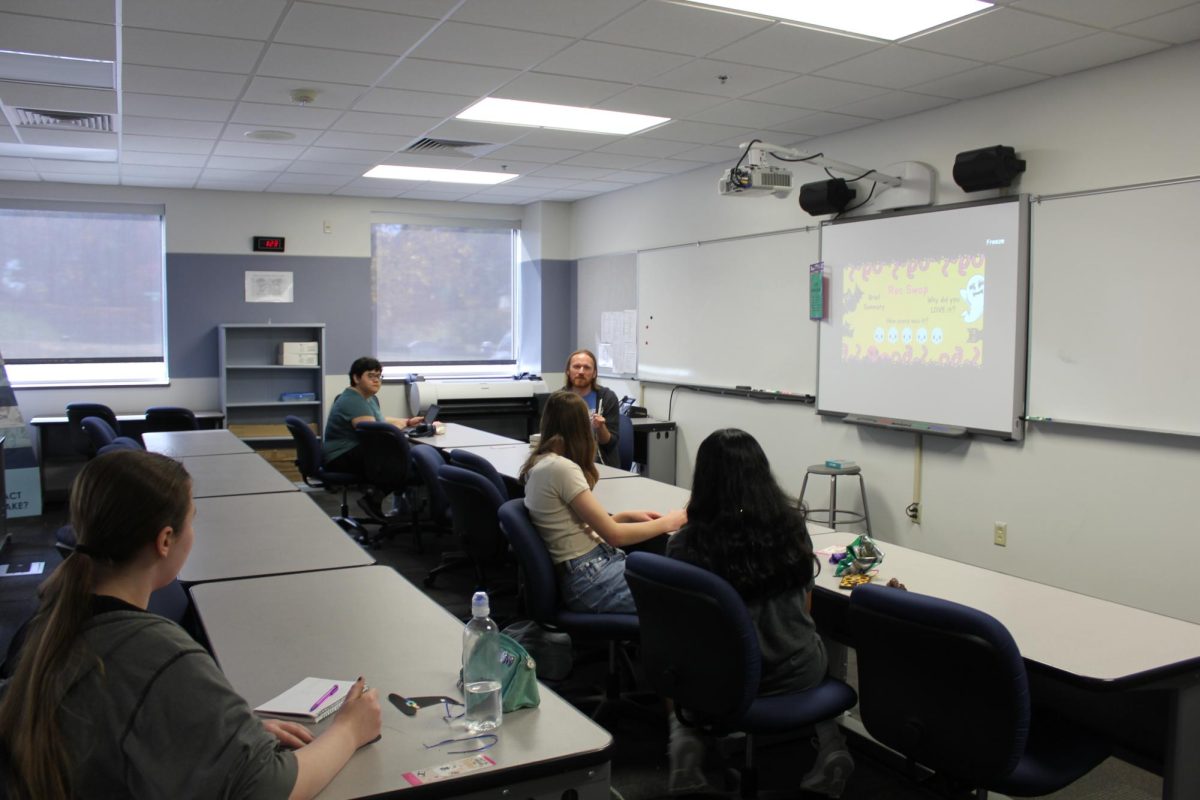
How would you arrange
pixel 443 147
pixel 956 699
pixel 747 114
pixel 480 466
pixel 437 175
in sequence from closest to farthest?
1. pixel 956 699
2. pixel 480 466
3. pixel 747 114
4. pixel 443 147
5. pixel 437 175

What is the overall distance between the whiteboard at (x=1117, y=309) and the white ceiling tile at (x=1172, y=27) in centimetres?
61

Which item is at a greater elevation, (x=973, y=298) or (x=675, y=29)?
(x=675, y=29)

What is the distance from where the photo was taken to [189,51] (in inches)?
158

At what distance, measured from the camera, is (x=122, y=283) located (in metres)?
8.00

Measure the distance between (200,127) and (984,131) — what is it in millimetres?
4627

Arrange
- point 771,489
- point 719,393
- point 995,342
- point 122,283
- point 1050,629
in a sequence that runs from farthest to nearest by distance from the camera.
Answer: point 122,283
point 719,393
point 995,342
point 771,489
point 1050,629

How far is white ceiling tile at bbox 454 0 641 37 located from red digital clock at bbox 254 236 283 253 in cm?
519

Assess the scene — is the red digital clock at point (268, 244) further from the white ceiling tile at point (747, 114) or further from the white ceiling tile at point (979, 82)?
the white ceiling tile at point (979, 82)

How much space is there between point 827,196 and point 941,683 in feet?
13.0

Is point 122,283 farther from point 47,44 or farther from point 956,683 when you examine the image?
point 956,683

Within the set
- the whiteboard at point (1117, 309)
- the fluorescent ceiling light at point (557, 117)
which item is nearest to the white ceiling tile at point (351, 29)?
the fluorescent ceiling light at point (557, 117)

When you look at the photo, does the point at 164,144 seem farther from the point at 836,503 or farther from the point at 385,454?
the point at 836,503

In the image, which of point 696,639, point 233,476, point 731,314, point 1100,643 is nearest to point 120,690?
point 696,639

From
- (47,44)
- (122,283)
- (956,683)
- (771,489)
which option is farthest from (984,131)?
(122,283)
